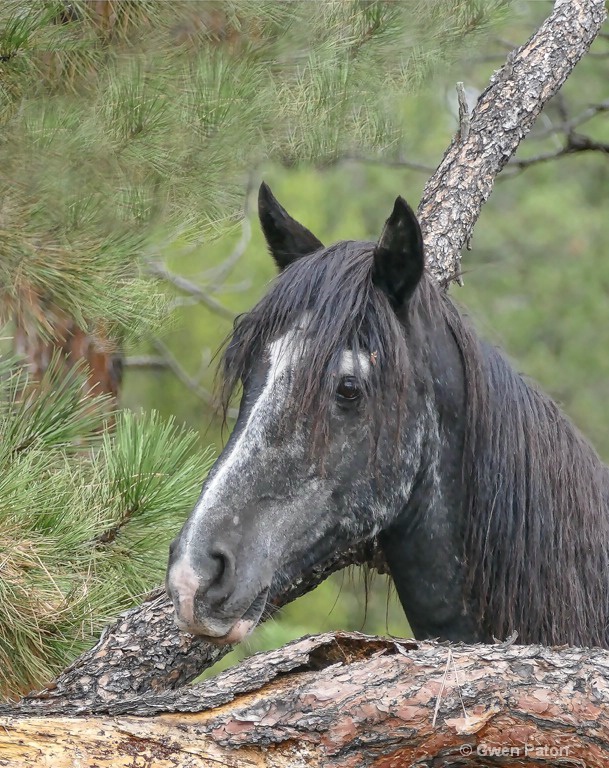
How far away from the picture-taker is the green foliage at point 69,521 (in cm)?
260

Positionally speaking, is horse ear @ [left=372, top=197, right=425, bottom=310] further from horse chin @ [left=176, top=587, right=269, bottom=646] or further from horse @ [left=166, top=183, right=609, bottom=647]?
horse chin @ [left=176, top=587, right=269, bottom=646]

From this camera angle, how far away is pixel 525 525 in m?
2.63

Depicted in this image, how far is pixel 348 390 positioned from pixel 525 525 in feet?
2.18

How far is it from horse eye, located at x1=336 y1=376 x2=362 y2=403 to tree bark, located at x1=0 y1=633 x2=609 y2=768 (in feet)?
2.25

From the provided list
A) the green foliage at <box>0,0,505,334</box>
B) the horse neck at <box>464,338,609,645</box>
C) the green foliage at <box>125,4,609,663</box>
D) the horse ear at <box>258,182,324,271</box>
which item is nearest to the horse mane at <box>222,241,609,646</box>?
the horse neck at <box>464,338,609,645</box>

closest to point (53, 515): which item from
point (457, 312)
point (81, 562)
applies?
point (81, 562)

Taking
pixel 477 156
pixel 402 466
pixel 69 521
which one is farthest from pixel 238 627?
pixel 477 156

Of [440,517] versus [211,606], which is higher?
[440,517]

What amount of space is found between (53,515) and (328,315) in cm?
99

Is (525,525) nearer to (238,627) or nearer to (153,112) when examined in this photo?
(238,627)

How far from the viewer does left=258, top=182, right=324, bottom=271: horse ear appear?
9.50 ft

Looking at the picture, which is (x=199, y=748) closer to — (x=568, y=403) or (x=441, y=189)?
(x=441, y=189)

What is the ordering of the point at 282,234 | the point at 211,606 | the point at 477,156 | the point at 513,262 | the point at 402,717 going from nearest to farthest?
the point at 402,717 < the point at 211,606 < the point at 282,234 < the point at 477,156 < the point at 513,262

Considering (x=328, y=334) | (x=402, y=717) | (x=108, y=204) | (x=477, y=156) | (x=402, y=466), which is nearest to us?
(x=402, y=717)
